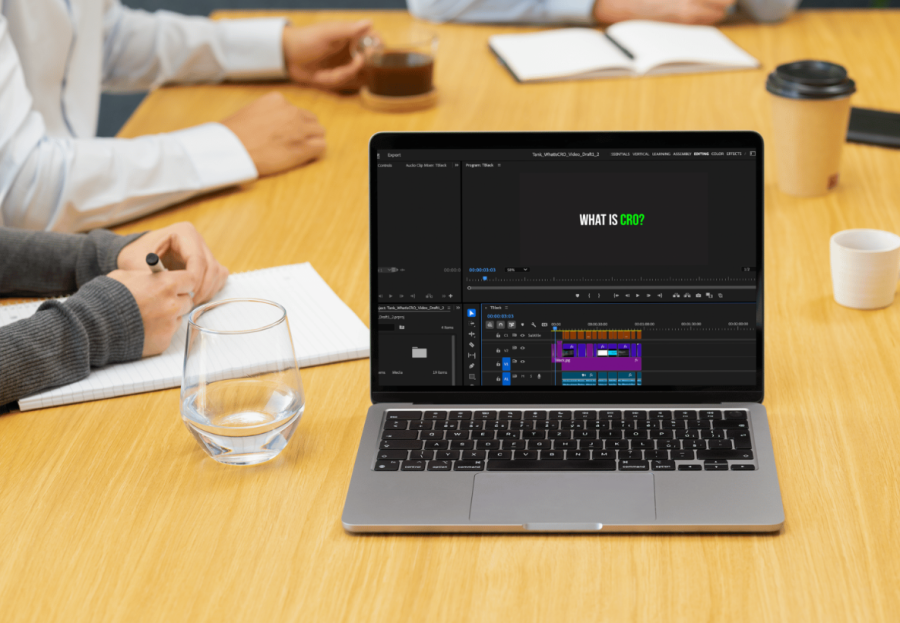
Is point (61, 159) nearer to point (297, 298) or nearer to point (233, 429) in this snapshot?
point (297, 298)

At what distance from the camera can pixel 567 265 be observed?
0.80 m

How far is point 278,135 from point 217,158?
0.11 meters

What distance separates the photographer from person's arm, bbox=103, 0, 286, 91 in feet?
5.84

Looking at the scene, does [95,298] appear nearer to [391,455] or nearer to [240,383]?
[240,383]

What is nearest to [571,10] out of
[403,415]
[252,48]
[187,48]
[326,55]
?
[326,55]

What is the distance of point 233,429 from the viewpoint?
2.42 ft

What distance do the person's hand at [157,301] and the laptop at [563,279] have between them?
0.24 meters

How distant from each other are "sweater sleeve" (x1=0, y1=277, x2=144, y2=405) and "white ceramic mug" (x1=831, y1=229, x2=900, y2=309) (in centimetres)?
74

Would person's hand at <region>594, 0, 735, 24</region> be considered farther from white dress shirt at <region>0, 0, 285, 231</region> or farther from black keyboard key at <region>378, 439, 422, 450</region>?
black keyboard key at <region>378, 439, 422, 450</region>

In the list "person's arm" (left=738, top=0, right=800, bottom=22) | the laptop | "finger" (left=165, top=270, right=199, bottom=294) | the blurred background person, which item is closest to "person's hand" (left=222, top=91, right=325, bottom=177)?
the blurred background person

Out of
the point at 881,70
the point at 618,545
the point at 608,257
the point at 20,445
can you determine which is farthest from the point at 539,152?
the point at 881,70

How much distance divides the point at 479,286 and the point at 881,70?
1.33 meters

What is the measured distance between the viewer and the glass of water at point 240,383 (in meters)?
0.71

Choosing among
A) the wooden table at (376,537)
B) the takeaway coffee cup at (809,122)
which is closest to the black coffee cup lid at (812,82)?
the takeaway coffee cup at (809,122)
